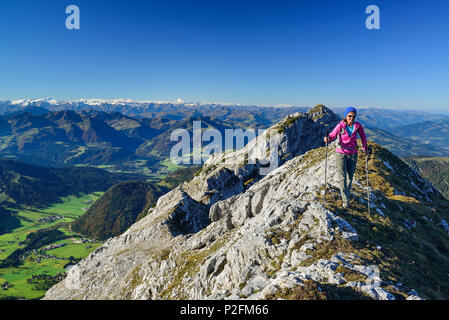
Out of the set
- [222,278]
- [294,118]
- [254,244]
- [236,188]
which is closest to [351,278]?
[254,244]

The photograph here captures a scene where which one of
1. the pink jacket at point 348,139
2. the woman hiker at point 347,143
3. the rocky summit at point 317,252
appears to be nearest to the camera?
the rocky summit at point 317,252

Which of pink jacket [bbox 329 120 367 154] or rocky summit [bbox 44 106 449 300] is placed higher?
pink jacket [bbox 329 120 367 154]

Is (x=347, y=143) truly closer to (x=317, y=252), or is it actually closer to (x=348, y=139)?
(x=348, y=139)

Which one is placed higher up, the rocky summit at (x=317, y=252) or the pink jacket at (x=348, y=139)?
the pink jacket at (x=348, y=139)

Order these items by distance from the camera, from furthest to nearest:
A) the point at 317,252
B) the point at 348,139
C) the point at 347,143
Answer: the point at 347,143
the point at 348,139
the point at 317,252

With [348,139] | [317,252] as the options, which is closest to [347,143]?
[348,139]

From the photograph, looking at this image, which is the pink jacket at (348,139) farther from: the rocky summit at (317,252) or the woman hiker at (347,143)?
the rocky summit at (317,252)

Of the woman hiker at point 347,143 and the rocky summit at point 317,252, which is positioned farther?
the woman hiker at point 347,143

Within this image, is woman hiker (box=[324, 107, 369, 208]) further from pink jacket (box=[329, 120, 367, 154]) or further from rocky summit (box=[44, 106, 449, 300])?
rocky summit (box=[44, 106, 449, 300])

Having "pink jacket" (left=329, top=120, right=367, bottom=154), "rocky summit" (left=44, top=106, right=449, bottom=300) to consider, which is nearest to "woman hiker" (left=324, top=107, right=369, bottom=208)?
"pink jacket" (left=329, top=120, right=367, bottom=154)

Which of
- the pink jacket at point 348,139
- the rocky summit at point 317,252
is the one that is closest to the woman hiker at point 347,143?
the pink jacket at point 348,139

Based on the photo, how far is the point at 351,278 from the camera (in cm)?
1452
